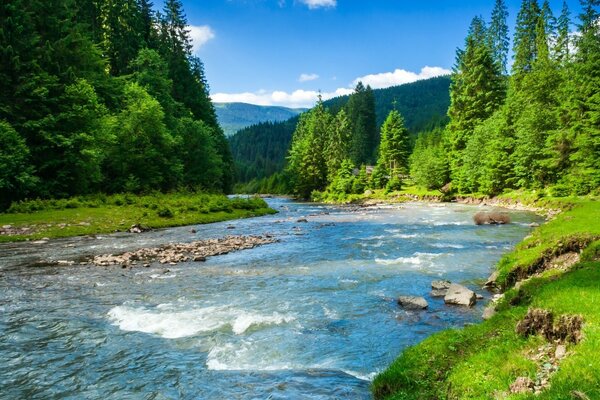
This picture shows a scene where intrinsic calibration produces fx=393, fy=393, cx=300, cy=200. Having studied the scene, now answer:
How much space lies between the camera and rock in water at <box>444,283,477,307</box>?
542 inches

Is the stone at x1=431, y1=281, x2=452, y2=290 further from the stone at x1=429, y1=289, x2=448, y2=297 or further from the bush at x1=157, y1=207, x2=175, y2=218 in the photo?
the bush at x1=157, y1=207, x2=175, y2=218

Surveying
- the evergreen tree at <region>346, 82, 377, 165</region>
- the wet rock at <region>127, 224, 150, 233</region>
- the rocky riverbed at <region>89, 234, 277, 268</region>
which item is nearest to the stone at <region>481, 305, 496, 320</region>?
the rocky riverbed at <region>89, 234, 277, 268</region>

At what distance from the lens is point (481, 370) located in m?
7.36

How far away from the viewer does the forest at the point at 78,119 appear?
3788 cm

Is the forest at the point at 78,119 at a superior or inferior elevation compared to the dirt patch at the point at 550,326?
superior

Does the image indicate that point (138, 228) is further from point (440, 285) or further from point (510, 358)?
point (510, 358)

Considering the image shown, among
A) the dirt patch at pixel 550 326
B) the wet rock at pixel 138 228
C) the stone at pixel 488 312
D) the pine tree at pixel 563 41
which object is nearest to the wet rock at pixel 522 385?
the dirt patch at pixel 550 326

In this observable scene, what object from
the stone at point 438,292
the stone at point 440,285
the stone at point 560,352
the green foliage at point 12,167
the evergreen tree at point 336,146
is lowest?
the stone at point 438,292

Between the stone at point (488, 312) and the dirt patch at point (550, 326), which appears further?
the stone at point (488, 312)

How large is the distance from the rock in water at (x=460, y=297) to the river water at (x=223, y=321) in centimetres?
47

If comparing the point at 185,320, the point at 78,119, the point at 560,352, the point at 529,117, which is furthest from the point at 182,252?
the point at 529,117

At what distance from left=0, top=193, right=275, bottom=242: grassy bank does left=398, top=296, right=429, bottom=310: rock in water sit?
28.0m

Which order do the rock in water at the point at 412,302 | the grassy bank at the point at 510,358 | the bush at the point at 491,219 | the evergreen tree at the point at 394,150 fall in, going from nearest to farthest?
1. the grassy bank at the point at 510,358
2. the rock in water at the point at 412,302
3. the bush at the point at 491,219
4. the evergreen tree at the point at 394,150

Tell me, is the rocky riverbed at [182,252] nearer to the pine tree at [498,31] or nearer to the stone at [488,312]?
the stone at [488,312]
